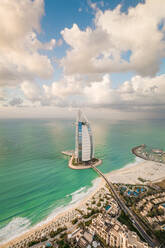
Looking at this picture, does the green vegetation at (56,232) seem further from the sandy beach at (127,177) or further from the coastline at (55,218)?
the coastline at (55,218)

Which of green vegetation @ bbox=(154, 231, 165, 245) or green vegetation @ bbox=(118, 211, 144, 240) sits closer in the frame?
green vegetation @ bbox=(154, 231, 165, 245)

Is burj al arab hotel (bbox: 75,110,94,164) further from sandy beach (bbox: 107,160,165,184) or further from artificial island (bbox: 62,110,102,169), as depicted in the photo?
sandy beach (bbox: 107,160,165,184)

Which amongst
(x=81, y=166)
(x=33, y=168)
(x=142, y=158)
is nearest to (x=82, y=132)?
(x=81, y=166)

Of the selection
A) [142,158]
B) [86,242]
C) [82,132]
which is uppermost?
[82,132]

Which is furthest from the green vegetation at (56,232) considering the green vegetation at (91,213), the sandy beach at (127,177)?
the green vegetation at (91,213)

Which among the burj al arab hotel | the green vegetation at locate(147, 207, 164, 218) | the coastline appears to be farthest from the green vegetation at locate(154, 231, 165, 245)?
the burj al arab hotel

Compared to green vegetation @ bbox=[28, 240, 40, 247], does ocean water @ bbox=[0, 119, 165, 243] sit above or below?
below

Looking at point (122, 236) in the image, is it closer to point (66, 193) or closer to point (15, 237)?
point (66, 193)

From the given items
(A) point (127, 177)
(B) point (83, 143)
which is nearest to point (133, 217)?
(A) point (127, 177)
